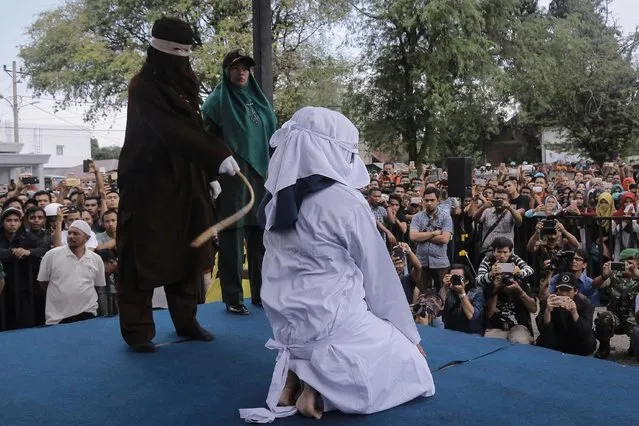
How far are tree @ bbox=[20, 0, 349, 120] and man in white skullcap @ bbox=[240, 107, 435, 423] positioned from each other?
44.1 feet

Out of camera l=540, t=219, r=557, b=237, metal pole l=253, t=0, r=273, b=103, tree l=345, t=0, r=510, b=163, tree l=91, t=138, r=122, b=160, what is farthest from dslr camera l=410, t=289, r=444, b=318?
tree l=91, t=138, r=122, b=160

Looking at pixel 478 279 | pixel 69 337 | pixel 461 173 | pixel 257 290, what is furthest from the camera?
pixel 461 173

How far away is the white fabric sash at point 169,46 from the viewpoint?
3336 mm

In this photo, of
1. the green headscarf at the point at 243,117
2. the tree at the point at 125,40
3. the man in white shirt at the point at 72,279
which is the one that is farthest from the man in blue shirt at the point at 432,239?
the tree at the point at 125,40

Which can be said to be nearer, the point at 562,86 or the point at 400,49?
the point at 400,49

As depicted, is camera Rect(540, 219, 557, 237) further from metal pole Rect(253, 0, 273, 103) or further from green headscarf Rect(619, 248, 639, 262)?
metal pole Rect(253, 0, 273, 103)

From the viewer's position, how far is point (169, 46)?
3.34m

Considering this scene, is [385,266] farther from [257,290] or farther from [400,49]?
[400,49]

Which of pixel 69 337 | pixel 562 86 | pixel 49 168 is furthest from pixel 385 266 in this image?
pixel 49 168

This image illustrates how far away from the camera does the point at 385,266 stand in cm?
278

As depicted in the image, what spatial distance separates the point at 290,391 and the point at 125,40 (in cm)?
1655

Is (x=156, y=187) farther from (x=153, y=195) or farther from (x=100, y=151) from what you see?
(x=100, y=151)

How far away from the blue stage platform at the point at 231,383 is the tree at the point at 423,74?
14988mm

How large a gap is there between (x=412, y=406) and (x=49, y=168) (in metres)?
44.9
